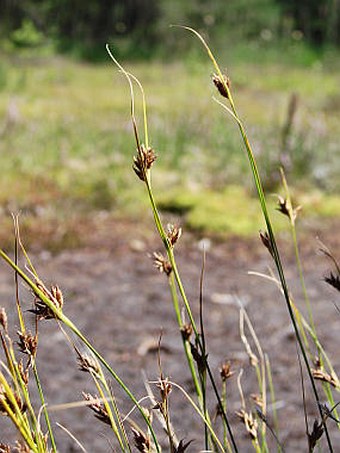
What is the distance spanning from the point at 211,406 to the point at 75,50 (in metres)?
13.7

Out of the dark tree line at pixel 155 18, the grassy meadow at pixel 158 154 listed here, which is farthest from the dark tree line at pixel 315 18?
the grassy meadow at pixel 158 154

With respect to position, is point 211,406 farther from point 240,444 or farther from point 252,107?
point 252,107

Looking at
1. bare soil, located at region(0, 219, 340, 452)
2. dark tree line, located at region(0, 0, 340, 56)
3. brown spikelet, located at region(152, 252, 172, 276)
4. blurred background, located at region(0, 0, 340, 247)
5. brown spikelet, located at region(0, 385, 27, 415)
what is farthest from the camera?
dark tree line, located at region(0, 0, 340, 56)

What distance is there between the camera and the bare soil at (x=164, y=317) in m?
2.91

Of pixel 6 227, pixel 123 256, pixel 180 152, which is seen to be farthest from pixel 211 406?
pixel 180 152

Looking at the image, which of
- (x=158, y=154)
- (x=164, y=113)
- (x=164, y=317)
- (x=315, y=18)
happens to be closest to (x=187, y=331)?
(x=164, y=317)

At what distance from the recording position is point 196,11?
1605 centimetres

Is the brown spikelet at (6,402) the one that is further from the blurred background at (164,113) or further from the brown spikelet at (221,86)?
the blurred background at (164,113)

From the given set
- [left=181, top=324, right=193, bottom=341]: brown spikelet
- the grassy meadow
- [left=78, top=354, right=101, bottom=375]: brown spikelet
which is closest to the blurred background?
the grassy meadow

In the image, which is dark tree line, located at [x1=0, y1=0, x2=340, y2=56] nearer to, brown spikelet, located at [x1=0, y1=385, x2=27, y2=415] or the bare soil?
the bare soil

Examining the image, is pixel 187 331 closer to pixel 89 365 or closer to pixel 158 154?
pixel 89 365

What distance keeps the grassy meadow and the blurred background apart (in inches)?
0.7

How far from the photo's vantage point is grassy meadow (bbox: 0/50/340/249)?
583 cm

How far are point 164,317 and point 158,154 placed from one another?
271cm
